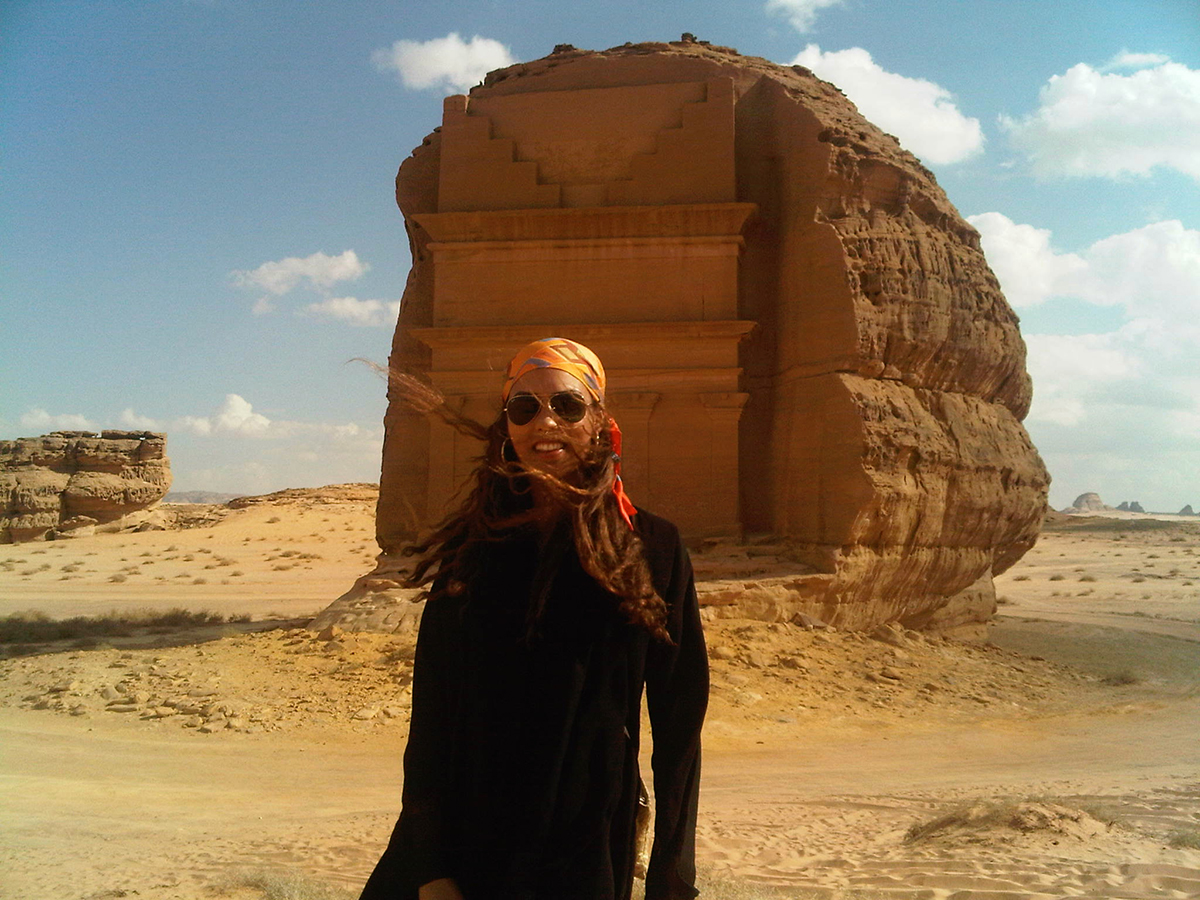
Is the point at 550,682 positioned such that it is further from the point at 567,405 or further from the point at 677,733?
the point at 567,405

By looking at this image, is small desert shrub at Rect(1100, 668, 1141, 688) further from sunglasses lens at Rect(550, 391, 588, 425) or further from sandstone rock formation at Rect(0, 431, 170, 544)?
sandstone rock formation at Rect(0, 431, 170, 544)

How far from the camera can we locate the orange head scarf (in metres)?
2.32

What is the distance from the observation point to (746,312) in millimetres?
10094

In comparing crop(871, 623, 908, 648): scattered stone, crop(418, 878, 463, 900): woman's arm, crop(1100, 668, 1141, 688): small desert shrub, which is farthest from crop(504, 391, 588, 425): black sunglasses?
crop(1100, 668, 1141, 688): small desert shrub

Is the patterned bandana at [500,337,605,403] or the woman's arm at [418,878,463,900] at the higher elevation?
the patterned bandana at [500,337,605,403]

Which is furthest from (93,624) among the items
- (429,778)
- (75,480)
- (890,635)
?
(75,480)

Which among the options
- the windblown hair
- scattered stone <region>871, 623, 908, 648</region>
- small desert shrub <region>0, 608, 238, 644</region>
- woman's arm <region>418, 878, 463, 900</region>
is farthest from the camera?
small desert shrub <region>0, 608, 238, 644</region>

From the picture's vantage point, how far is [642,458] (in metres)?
9.62

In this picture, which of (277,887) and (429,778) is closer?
(429,778)

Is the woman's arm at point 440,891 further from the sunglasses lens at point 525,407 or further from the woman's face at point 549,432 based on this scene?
the sunglasses lens at point 525,407

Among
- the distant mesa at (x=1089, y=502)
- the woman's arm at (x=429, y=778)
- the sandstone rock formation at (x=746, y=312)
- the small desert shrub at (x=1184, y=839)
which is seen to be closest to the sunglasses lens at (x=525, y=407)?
the woman's arm at (x=429, y=778)

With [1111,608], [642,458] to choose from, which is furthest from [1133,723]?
[1111,608]

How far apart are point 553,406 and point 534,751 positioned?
0.82 m

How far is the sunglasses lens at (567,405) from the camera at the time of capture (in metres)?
2.29
